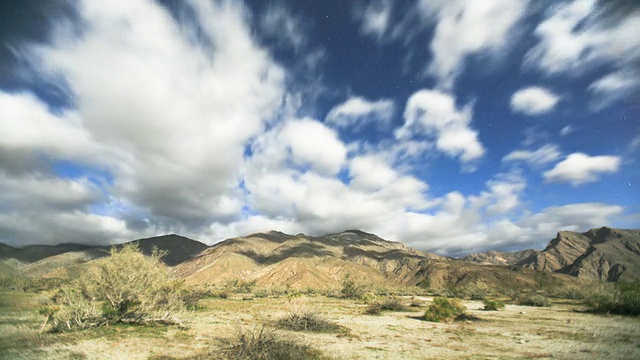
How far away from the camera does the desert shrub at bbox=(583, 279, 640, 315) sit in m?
24.8

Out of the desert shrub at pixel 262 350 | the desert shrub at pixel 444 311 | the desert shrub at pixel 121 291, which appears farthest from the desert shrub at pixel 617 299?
the desert shrub at pixel 121 291

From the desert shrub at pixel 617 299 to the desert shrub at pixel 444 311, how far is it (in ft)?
45.5

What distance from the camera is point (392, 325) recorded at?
2247 cm

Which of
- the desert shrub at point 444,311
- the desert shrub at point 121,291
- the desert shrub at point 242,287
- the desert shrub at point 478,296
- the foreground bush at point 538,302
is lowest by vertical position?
the desert shrub at point 478,296

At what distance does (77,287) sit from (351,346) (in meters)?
17.5

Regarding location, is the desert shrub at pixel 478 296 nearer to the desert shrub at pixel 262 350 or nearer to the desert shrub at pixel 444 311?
the desert shrub at pixel 444 311

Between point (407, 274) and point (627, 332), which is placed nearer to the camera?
point (627, 332)

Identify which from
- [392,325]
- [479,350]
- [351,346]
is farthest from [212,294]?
[479,350]

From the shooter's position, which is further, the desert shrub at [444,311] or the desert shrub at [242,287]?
the desert shrub at [242,287]

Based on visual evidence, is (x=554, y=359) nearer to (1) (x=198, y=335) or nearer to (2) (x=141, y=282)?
(1) (x=198, y=335)

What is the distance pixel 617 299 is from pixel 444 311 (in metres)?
→ 17.2

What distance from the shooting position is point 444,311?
998 inches

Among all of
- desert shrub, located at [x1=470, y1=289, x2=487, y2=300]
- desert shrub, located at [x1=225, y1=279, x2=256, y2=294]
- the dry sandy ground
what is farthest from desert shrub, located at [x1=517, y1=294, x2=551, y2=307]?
desert shrub, located at [x1=225, y1=279, x2=256, y2=294]

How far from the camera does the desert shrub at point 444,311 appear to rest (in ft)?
82.2
